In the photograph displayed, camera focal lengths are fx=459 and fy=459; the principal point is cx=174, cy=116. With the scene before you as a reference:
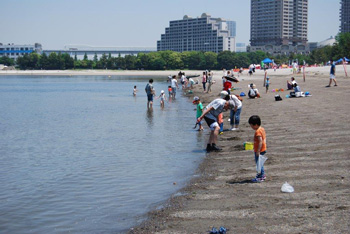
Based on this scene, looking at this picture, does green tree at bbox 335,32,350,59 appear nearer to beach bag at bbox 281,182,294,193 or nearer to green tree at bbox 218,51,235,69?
green tree at bbox 218,51,235,69

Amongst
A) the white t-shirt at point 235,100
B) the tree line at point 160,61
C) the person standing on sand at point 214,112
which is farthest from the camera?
the tree line at point 160,61

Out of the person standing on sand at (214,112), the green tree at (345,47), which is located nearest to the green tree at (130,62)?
the green tree at (345,47)

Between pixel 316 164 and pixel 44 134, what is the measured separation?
14.1 m

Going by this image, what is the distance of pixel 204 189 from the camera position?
999 cm

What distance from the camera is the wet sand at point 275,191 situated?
23.6 feet

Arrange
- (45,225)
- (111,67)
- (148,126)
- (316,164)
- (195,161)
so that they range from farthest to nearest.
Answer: (111,67), (148,126), (195,161), (316,164), (45,225)

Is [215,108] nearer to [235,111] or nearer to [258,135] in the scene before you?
[235,111]

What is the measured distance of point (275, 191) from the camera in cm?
892

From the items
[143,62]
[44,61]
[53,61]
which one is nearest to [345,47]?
[143,62]

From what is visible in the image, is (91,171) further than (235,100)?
No

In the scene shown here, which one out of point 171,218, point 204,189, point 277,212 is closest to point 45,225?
point 171,218

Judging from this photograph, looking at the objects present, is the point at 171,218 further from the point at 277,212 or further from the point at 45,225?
the point at 45,225

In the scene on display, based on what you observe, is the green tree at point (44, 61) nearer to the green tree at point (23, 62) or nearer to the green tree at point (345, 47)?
the green tree at point (23, 62)

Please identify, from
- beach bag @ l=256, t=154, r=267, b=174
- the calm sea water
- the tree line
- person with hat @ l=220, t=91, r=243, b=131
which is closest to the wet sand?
beach bag @ l=256, t=154, r=267, b=174
